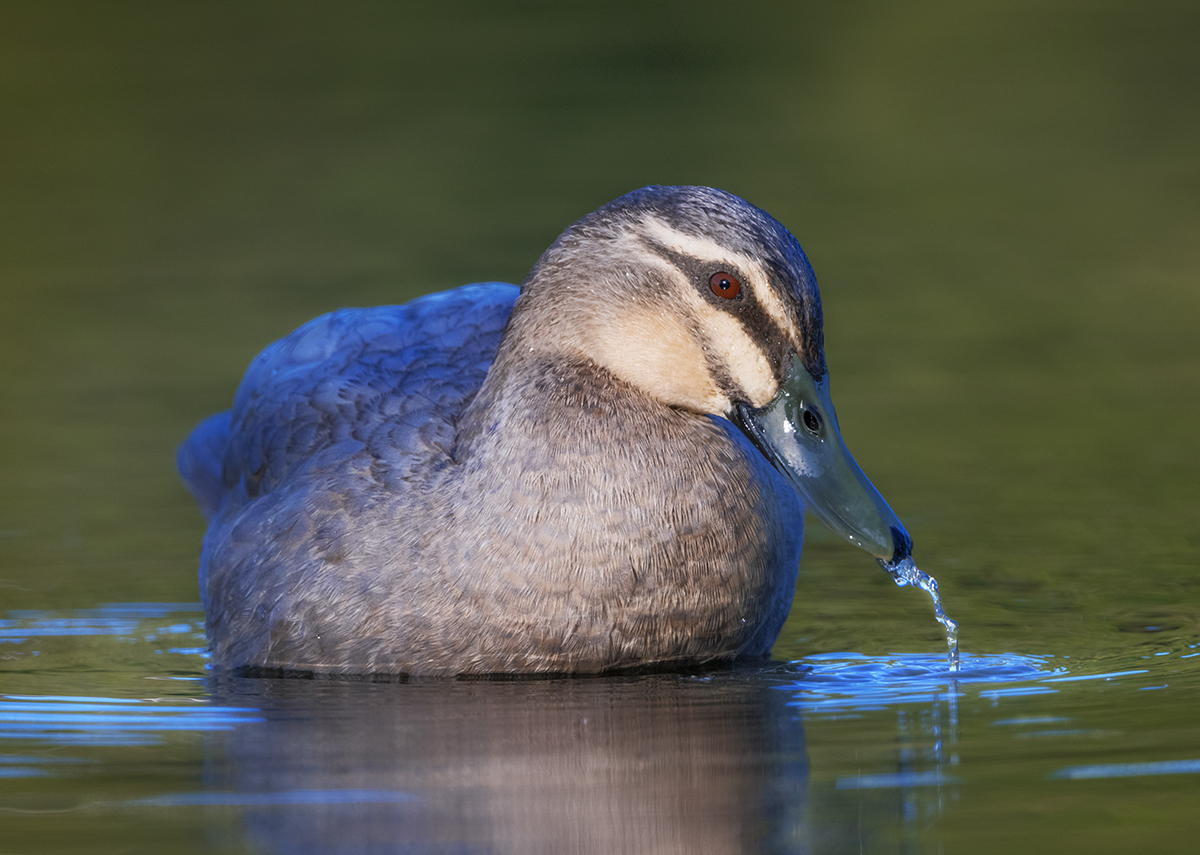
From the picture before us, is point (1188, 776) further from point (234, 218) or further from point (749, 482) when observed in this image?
point (234, 218)

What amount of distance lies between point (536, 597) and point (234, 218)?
1020cm

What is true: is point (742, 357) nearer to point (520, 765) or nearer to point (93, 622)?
point (520, 765)

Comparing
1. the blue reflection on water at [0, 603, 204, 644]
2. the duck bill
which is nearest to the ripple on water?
the duck bill

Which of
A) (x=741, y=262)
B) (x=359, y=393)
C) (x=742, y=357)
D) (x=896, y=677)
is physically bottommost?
(x=896, y=677)

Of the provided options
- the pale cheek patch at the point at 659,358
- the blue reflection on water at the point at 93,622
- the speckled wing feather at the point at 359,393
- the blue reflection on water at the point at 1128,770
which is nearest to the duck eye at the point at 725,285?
the pale cheek patch at the point at 659,358

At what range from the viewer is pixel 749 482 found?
669 cm

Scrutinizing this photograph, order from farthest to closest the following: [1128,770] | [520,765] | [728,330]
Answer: [728,330] → [520,765] → [1128,770]

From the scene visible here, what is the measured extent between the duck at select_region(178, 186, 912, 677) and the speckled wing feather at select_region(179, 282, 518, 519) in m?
0.08

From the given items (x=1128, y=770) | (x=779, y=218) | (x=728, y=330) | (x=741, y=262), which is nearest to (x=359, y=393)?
(x=728, y=330)

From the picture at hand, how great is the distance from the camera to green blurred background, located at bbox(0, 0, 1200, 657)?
844 cm

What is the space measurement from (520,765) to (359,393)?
7.34 feet

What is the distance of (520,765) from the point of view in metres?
5.54

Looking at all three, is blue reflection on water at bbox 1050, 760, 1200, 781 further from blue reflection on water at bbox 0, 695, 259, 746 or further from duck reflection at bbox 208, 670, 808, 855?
blue reflection on water at bbox 0, 695, 259, 746

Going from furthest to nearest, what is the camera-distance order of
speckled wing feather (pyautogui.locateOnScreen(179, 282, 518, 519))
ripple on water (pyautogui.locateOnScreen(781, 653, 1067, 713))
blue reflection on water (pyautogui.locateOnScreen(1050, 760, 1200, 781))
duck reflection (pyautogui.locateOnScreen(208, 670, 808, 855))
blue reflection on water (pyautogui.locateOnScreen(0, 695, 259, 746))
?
speckled wing feather (pyautogui.locateOnScreen(179, 282, 518, 519)) → ripple on water (pyautogui.locateOnScreen(781, 653, 1067, 713)) → blue reflection on water (pyautogui.locateOnScreen(0, 695, 259, 746)) → blue reflection on water (pyautogui.locateOnScreen(1050, 760, 1200, 781)) → duck reflection (pyautogui.locateOnScreen(208, 670, 808, 855))
